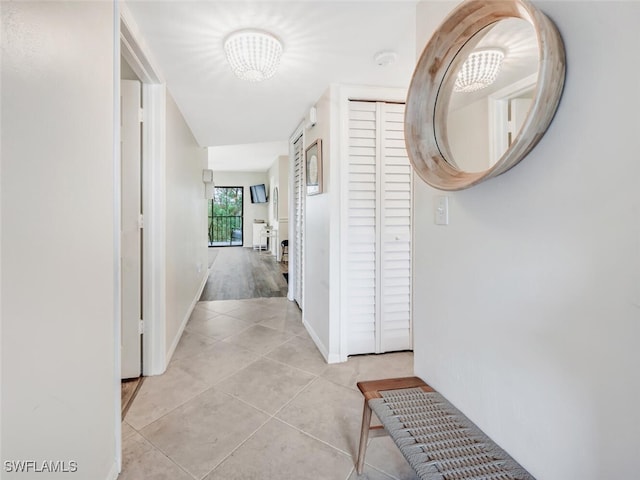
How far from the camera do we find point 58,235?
3.05ft

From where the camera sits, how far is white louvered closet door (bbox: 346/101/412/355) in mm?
2455

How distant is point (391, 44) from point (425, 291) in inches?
55.2

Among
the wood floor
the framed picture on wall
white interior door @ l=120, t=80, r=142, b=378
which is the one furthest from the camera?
the wood floor

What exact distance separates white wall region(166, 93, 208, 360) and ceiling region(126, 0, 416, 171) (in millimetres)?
321

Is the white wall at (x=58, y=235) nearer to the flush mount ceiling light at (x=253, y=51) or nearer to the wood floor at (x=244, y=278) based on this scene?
the flush mount ceiling light at (x=253, y=51)

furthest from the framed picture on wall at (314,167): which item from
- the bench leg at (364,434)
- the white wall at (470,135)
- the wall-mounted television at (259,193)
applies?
the wall-mounted television at (259,193)

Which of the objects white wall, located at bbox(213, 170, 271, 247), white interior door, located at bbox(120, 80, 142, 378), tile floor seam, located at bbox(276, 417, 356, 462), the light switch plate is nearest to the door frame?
white interior door, located at bbox(120, 80, 142, 378)

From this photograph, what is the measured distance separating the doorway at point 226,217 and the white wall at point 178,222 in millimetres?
6861

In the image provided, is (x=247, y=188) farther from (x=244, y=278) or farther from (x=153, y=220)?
(x=153, y=220)

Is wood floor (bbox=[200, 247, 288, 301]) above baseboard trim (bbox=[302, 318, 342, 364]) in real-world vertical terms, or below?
above

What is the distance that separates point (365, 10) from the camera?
1521 mm

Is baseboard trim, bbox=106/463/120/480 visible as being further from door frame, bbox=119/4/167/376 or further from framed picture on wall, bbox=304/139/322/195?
framed picture on wall, bbox=304/139/322/195

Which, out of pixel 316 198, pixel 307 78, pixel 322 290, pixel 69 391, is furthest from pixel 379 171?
pixel 69 391

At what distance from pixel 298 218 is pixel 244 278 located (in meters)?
2.23
